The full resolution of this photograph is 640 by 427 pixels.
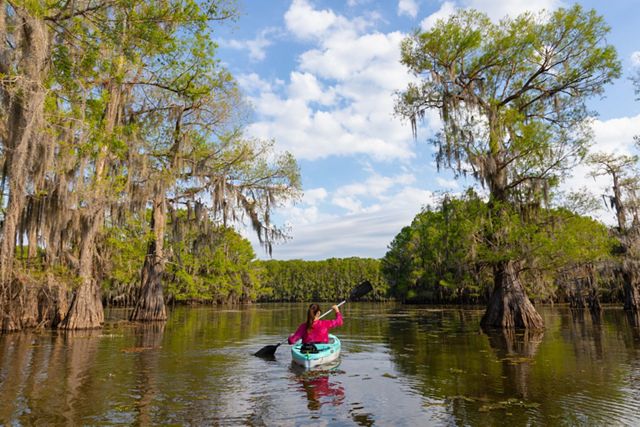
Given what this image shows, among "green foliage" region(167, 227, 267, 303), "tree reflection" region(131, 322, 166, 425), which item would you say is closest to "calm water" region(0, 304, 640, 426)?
"tree reflection" region(131, 322, 166, 425)

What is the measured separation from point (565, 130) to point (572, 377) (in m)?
13.9

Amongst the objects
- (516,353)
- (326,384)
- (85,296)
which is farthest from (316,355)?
(85,296)

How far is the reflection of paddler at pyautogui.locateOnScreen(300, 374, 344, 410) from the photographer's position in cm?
779

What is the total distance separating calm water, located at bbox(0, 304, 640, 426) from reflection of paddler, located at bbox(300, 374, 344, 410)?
4cm

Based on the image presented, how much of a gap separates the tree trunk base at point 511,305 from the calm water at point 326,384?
441 cm

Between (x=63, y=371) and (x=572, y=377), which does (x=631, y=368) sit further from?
(x=63, y=371)

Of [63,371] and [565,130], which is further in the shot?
[565,130]

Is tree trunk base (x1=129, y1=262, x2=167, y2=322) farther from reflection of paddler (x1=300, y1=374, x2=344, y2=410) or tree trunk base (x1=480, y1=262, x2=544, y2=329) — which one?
reflection of paddler (x1=300, y1=374, x2=344, y2=410)

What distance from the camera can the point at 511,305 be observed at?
20.6 meters

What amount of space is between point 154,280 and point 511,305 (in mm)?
18264

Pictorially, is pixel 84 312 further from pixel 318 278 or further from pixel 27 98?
pixel 318 278

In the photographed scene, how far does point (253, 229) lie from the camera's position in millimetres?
28469

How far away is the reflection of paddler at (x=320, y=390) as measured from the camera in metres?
7.79

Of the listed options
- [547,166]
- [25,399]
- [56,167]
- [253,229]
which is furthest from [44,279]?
[547,166]
